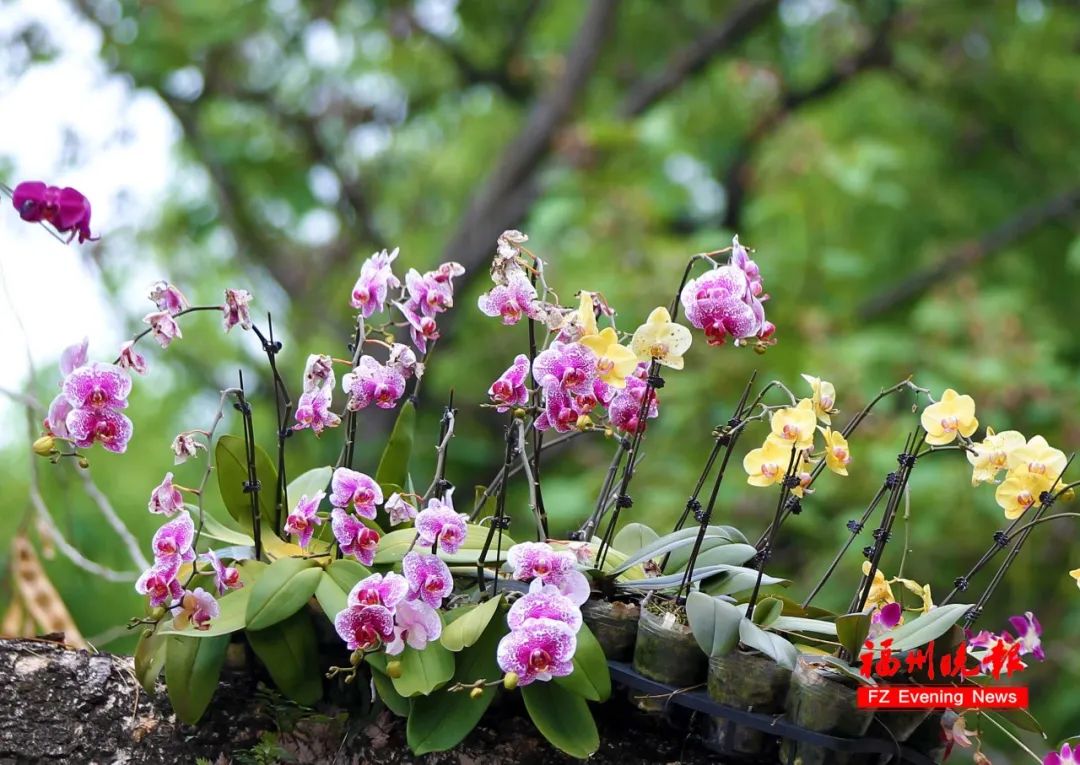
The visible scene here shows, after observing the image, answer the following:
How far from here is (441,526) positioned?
838mm

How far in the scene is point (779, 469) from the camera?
89cm

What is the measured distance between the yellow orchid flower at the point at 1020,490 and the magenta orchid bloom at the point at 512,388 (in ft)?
1.21

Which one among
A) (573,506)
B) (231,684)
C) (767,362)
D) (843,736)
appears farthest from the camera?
(767,362)

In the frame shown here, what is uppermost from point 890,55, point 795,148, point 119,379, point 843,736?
point 890,55

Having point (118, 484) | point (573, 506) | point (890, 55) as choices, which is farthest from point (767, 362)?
point (118, 484)

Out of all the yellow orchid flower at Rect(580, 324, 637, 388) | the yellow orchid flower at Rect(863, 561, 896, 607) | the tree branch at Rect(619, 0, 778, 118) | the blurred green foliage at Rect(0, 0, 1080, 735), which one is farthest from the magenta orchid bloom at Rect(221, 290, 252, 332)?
the tree branch at Rect(619, 0, 778, 118)

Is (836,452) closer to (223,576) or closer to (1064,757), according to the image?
(1064,757)

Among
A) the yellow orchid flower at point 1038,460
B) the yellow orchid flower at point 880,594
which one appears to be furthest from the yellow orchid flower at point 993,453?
the yellow orchid flower at point 880,594

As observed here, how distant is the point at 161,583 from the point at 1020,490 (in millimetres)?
646

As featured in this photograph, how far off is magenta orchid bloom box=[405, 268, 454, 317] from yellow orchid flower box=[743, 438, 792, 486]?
265 millimetres

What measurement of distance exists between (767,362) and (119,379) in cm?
299

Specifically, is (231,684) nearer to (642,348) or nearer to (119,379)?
(119,379)

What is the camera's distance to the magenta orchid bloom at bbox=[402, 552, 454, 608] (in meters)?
0.84

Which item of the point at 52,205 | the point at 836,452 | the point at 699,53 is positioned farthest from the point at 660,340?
the point at 699,53
